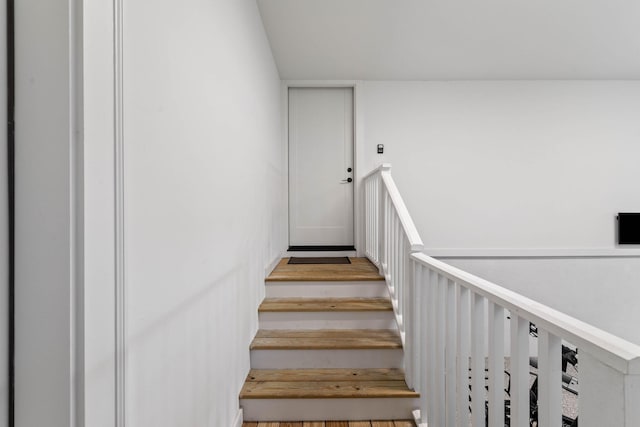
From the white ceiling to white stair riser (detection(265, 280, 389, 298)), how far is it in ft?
6.72

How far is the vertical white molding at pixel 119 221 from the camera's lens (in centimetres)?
64

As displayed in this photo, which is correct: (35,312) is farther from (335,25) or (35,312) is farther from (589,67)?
(589,67)

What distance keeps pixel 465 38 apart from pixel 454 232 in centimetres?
202

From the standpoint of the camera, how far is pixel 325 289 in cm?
243

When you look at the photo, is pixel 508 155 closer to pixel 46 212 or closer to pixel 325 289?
pixel 325 289

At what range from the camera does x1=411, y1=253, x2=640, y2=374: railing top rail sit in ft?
1.67

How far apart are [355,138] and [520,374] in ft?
10.2

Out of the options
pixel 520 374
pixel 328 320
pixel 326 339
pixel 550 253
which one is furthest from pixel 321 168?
pixel 520 374

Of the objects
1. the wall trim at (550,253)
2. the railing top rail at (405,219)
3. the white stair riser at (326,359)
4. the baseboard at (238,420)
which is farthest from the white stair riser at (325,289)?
the wall trim at (550,253)

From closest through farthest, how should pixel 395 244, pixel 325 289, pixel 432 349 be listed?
pixel 432 349 < pixel 395 244 < pixel 325 289

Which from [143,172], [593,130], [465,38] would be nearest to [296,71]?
[465,38]

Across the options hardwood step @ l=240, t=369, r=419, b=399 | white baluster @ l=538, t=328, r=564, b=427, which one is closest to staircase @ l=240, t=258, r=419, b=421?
hardwood step @ l=240, t=369, r=419, b=399

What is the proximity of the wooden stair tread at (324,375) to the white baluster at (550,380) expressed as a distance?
123cm

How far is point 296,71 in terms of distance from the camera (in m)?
3.39
